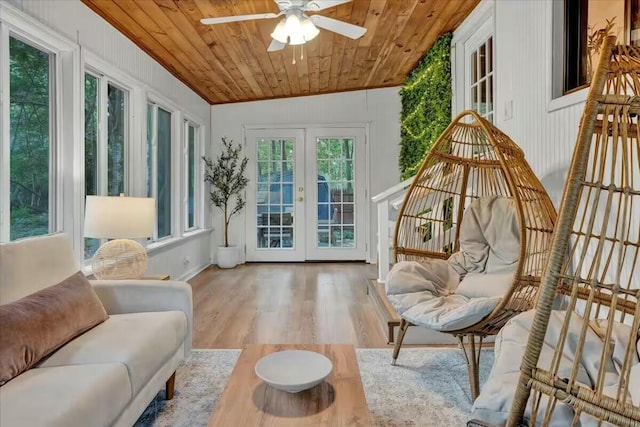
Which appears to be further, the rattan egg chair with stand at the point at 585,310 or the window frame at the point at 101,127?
the window frame at the point at 101,127

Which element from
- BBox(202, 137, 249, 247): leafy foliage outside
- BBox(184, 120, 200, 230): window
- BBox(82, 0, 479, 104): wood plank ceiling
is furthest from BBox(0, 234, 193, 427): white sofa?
BBox(202, 137, 249, 247): leafy foliage outside

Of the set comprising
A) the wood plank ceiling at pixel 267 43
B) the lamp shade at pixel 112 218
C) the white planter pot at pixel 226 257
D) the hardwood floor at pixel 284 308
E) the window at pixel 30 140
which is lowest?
the hardwood floor at pixel 284 308

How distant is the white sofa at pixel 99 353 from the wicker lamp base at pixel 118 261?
0.50m

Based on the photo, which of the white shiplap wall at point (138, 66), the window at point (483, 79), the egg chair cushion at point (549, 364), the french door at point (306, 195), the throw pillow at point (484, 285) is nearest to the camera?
the egg chair cushion at point (549, 364)

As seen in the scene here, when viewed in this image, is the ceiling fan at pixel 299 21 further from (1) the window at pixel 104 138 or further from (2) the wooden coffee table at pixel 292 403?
(2) the wooden coffee table at pixel 292 403

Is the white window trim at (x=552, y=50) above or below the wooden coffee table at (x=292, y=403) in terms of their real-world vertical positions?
above

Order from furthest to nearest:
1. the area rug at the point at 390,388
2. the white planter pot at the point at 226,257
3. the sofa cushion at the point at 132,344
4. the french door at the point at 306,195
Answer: the french door at the point at 306,195 → the white planter pot at the point at 226,257 → the area rug at the point at 390,388 → the sofa cushion at the point at 132,344

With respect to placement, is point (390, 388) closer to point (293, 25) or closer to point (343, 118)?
point (293, 25)

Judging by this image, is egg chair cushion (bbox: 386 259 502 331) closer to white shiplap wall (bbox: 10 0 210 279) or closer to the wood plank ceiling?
the wood plank ceiling

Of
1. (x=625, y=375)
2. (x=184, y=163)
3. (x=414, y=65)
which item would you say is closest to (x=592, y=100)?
(x=625, y=375)

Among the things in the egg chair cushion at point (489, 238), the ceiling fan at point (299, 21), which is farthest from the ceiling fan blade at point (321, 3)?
the egg chair cushion at point (489, 238)

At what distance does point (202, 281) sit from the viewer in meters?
5.29

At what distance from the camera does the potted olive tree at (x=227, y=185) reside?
20.5ft

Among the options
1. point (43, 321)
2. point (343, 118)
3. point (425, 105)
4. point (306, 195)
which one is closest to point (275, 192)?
point (306, 195)
